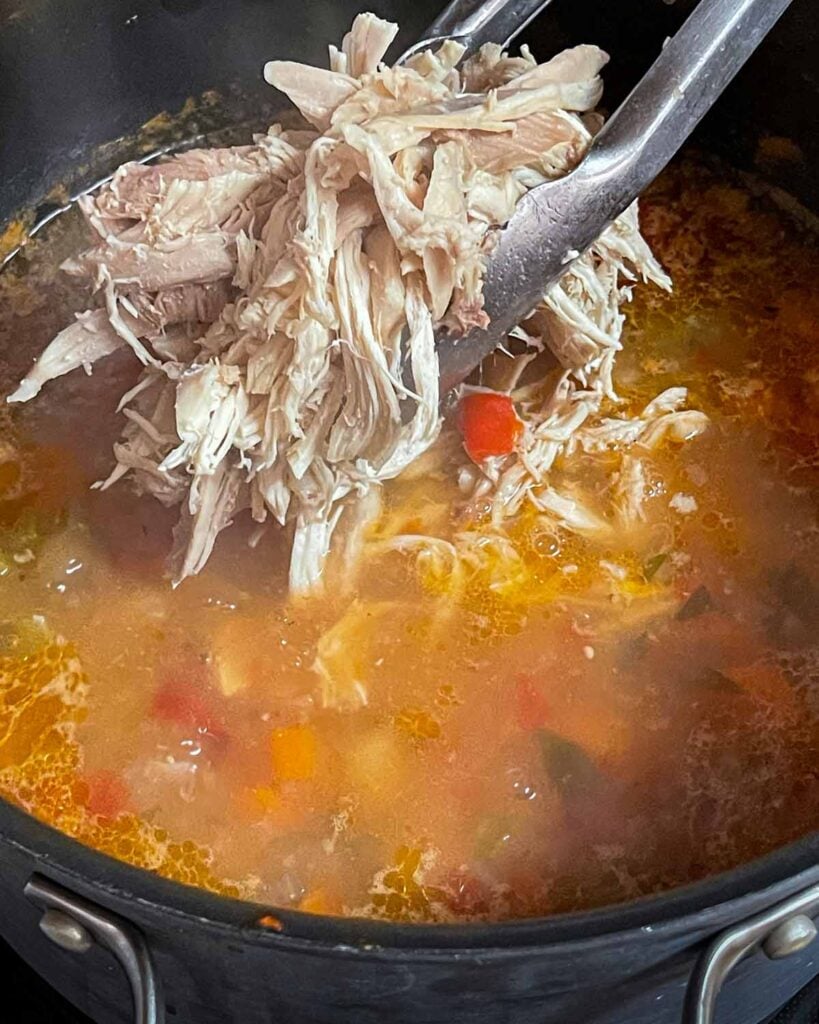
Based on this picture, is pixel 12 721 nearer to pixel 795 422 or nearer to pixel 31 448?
pixel 31 448

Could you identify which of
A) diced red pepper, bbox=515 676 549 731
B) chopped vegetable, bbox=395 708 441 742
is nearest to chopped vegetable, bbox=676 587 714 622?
diced red pepper, bbox=515 676 549 731

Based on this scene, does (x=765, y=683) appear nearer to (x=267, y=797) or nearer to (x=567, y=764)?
(x=567, y=764)

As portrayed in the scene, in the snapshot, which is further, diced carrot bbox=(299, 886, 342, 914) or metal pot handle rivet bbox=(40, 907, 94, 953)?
diced carrot bbox=(299, 886, 342, 914)

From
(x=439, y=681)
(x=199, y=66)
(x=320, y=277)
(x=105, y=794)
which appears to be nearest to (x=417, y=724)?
(x=439, y=681)

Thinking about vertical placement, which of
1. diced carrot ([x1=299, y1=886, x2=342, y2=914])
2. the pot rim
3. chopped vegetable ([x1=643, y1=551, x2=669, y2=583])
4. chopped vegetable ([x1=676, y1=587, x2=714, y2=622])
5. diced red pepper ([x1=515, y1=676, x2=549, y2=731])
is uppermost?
the pot rim

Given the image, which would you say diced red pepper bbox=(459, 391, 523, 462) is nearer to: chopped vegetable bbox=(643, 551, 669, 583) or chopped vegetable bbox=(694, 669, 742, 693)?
chopped vegetable bbox=(643, 551, 669, 583)
